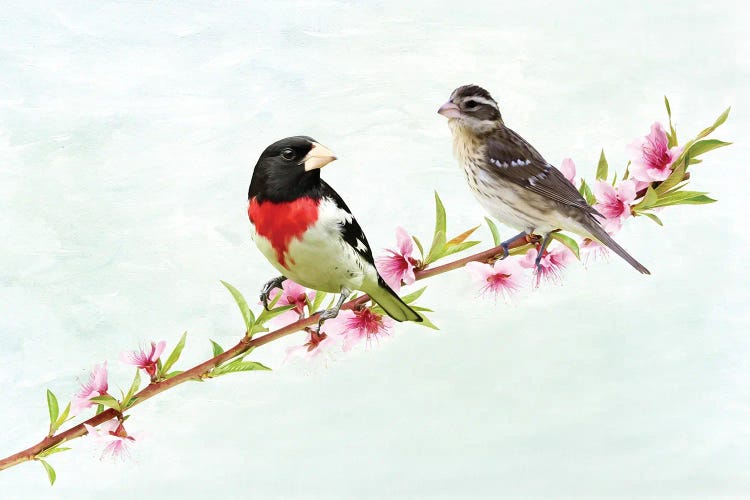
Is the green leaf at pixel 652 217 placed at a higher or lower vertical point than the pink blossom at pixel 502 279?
higher

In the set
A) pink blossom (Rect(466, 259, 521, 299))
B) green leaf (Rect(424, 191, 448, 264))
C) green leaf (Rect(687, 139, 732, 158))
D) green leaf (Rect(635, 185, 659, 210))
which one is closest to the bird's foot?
green leaf (Rect(424, 191, 448, 264))

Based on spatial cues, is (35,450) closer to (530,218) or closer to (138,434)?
(138,434)

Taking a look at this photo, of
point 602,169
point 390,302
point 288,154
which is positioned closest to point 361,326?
point 390,302

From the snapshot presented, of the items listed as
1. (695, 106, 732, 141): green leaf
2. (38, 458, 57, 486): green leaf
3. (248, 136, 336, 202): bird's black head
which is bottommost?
(38, 458, 57, 486): green leaf

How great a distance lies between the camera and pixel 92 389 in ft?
5.99

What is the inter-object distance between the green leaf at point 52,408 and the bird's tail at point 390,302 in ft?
2.56

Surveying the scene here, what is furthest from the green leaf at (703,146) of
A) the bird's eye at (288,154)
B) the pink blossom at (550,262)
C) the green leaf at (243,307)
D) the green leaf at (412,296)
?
the green leaf at (243,307)

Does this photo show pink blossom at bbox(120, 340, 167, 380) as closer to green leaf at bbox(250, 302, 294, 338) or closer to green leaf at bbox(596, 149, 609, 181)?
green leaf at bbox(250, 302, 294, 338)

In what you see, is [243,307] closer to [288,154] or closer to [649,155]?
[288,154]

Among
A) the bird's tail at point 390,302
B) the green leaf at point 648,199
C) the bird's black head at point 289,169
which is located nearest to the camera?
the bird's black head at point 289,169

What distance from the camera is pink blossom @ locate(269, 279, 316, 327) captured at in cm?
182

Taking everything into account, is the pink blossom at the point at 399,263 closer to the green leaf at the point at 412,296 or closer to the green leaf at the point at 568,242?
the green leaf at the point at 412,296

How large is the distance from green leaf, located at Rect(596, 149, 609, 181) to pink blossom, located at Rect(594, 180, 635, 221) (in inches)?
1.3

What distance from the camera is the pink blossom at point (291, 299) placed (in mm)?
1820
